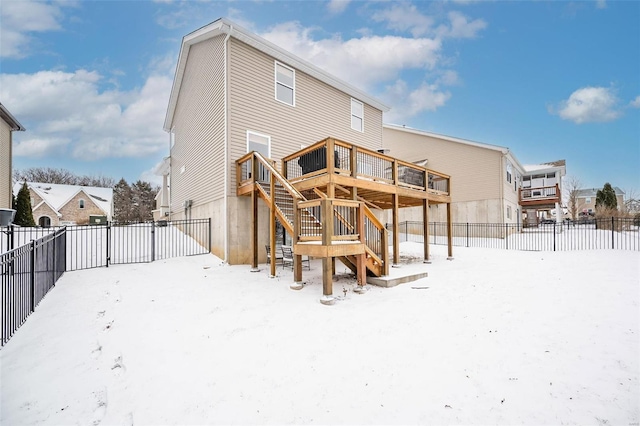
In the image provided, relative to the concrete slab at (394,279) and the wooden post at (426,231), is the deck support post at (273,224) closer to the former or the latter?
the concrete slab at (394,279)

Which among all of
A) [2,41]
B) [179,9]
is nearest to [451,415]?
[179,9]

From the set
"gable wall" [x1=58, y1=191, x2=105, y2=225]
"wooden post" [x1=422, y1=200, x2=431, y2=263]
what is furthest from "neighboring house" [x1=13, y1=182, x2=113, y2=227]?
"wooden post" [x1=422, y1=200, x2=431, y2=263]

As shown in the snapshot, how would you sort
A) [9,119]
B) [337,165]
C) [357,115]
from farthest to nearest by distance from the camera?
[9,119], [357,115], [337,165]

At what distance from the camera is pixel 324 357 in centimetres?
377

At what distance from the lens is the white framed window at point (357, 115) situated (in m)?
14.6

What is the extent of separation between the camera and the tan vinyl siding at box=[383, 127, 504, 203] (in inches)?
763

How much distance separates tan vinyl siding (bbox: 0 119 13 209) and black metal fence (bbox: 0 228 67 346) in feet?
44.7

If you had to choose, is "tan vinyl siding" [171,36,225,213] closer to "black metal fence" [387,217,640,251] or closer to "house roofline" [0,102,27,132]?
"house roofline" [0,102,27,132]

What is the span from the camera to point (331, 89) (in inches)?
530

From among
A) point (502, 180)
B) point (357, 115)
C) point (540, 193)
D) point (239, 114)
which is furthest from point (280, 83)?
point (540, 193)

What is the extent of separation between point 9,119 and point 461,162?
89.8 ft

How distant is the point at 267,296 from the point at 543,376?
15.5 feet

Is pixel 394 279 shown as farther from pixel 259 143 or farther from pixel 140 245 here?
pixel 140 245

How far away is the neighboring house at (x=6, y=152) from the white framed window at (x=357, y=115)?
57.3 ft
